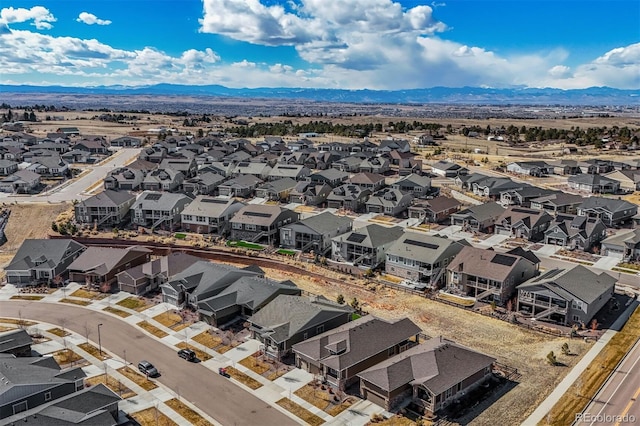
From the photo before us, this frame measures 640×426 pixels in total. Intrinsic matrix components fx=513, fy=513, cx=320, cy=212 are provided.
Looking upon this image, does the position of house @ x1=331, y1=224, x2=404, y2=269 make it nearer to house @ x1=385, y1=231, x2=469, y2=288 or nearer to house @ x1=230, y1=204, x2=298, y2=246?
house @ x1=385, y1=231, x2=469, y2=288

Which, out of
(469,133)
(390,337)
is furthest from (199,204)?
(469,133)

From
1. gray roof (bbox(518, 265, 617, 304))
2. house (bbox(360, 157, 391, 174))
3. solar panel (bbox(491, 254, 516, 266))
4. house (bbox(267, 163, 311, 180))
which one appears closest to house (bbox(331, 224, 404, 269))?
solar panel (bbox(491, 254, 516, 266))

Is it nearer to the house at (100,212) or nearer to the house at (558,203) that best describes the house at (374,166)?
the house at (558,203)

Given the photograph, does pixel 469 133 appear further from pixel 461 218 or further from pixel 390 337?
pixel 390 337

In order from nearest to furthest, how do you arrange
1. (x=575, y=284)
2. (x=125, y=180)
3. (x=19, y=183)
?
(x=575, y=284)
(x=19, y=183)
(x=125, y=180)

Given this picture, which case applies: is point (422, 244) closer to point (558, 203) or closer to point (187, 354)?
point (187, 354)

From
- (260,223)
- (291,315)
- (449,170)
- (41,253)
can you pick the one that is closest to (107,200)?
(41,253)

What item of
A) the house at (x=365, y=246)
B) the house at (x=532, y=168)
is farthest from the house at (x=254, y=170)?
the house at (x=532, y=168)
